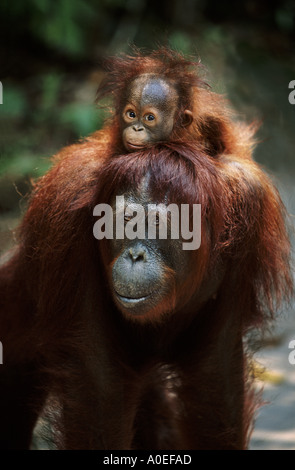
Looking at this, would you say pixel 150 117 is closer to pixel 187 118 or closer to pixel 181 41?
pixel 187 118

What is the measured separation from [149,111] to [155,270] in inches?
34.5

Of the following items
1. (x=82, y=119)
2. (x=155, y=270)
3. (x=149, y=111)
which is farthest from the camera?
(x=82, y=119)

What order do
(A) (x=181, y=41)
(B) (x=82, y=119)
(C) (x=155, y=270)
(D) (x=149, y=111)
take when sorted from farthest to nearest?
(A) (x=181, y=41) → (B) (x=82, y=119) → (D) (x=149, y=111) → (C) (x=155, y=270)

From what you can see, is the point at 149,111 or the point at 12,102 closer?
the point at 149,111

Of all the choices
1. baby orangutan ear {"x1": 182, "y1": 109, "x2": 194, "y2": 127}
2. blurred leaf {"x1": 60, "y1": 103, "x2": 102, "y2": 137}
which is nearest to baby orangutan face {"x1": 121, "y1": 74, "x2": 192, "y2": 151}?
baby orangutan ear {"x1": 182, "y1": 109, "x2": 194, "y2": 127}

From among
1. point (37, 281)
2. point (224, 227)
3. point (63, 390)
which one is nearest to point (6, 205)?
point (37, 281)

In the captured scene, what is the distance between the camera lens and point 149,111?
312cm

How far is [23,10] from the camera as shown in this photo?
6879mm

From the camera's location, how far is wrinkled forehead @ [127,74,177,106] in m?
3.14

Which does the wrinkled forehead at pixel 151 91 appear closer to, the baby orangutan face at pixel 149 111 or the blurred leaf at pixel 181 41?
the baby orangutan face at pixel 149 111

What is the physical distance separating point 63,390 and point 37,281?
509mm

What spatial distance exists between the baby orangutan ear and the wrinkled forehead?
3.3 inches

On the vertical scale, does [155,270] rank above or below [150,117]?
below

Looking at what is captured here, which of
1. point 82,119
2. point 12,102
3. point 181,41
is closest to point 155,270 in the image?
point 82,119
